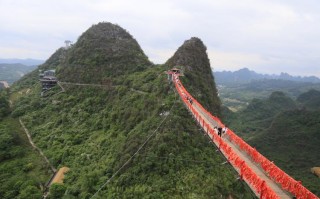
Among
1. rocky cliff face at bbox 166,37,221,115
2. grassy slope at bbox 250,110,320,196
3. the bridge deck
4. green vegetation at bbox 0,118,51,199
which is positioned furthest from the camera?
grassy slope at bbox 250,110,320,196

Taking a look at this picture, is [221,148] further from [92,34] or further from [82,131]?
[92,34]

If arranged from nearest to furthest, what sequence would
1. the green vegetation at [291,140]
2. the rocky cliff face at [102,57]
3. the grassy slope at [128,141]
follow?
the grassy slope at [128,141] → the rocky cliff face at [102,57] → the green vegetation at [291,140]

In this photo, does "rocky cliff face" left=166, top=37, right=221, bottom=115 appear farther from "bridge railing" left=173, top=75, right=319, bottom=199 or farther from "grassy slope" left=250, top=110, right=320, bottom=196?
"grassy slope" left=250, top=110, right=320, bottom=196

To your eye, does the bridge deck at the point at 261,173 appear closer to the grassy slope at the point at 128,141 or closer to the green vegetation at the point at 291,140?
the grassy slope at the point at 128,141

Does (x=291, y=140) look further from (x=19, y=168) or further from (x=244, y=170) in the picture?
(x=244, y=170)

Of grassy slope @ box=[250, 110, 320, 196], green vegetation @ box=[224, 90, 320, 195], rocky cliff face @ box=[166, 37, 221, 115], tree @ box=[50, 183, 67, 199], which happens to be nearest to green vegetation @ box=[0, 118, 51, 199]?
tree @ box=[50, 183, 67, 199]

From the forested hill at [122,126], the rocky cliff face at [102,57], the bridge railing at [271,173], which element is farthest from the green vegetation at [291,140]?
the bridge railing at [271,173]

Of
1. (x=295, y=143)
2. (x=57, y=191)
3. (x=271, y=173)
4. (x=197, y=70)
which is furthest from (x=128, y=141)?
(x=295, y=143)
